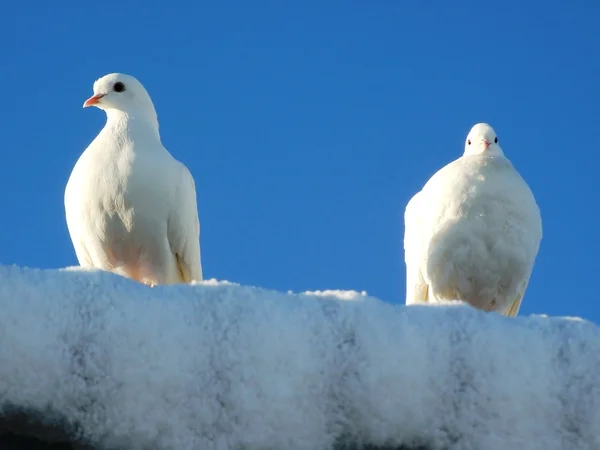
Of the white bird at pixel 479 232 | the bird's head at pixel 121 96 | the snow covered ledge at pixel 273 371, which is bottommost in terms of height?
the snow covered ledge at pixel 273 371

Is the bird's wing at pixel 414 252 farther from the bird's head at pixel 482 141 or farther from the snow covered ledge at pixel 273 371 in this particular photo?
the snow covered ledge at pixel 273 371

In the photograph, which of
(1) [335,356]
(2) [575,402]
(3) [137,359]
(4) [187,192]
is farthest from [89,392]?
(4) [187,192]

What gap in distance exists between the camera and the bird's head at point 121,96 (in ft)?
17.6

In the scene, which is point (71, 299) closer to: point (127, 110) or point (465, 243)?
point (465, 243)

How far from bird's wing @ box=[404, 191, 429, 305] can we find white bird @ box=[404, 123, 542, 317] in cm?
3

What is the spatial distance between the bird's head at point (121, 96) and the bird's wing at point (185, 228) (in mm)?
560

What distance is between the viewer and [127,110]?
529cm

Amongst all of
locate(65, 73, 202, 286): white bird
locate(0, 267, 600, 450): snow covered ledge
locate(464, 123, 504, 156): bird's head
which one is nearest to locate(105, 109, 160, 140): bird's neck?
locate(65, 73, 202, 286): white bird

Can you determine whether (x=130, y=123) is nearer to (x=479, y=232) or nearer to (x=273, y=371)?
(x=479, y=232)

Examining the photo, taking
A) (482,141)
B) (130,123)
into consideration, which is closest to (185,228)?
(130,123)

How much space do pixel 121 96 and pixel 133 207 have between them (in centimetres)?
103

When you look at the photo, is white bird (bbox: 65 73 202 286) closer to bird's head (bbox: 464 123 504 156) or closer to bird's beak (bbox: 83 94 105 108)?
bird's beak (bbox: 83 94 105 108)

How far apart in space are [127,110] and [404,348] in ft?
14.0

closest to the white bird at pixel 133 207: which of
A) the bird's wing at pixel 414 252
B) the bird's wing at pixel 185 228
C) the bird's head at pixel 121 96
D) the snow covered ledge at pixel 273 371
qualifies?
the bird's wing at pixel 185 228
